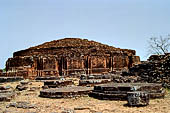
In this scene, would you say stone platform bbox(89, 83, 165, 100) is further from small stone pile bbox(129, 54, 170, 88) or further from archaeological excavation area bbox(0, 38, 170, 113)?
small stone pile bbox(129, 54, 170, 88)

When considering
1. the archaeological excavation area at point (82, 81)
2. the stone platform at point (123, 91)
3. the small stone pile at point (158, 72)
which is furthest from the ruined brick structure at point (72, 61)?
the stone platform at point (123, 91)

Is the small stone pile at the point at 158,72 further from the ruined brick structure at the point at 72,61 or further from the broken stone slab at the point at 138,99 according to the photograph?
the ruined brick structure at the point at 72,61

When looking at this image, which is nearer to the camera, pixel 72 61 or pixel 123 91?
pixel 123 91

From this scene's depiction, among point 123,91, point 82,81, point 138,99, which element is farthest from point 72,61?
point 138,99

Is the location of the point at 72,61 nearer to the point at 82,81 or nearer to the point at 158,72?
the point at 82,81

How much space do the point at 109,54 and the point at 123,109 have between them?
19.1m

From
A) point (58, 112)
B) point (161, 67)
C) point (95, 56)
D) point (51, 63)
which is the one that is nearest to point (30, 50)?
point (51, 63)

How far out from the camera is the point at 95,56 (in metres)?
23.6

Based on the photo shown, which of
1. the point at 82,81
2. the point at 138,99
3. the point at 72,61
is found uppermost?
the point at 72,61

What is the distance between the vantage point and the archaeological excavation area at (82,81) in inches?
236

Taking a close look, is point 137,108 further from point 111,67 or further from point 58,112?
point 111,67

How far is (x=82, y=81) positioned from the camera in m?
11.1

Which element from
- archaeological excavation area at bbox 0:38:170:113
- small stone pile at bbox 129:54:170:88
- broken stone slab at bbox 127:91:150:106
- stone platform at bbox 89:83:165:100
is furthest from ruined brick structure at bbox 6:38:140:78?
broken stone slab at bbox 127:91:150:106

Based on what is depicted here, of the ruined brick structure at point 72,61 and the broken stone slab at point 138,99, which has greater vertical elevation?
the ruined brick structure at point 72,61
